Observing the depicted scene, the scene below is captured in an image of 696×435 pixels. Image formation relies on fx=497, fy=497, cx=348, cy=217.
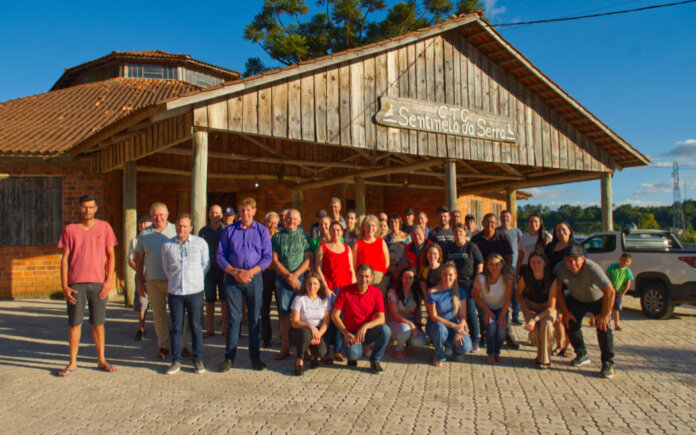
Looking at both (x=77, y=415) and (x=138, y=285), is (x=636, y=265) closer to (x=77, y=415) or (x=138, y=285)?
(x=138, y=285)

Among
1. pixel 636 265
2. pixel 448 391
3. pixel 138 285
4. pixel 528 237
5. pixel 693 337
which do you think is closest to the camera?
pixel 448 391

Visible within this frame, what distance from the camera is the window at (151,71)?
19.0m

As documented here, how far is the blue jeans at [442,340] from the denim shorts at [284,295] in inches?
63.6

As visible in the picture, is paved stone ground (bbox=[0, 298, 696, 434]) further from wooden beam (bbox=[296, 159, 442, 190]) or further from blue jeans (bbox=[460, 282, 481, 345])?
wooden beam (bbox=[296, 159, 442, 190])

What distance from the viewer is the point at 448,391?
456cm

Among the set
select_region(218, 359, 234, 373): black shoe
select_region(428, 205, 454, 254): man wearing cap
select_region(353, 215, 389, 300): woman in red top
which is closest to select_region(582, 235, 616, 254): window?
select_region(428, 205, 454, 254): man wearing cap

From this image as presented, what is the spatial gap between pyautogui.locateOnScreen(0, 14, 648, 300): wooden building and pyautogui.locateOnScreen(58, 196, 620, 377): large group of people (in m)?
1.93

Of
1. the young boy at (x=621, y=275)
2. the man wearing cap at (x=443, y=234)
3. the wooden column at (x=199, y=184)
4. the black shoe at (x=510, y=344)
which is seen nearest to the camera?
the black shoe at (x=510, y=344)

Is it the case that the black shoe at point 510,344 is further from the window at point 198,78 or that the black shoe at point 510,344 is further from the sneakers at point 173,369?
the window at point 198,78

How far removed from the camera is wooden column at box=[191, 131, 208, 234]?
7.15 m

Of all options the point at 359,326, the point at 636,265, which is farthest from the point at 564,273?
the point at 636,265

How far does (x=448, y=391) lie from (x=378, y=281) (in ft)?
5.47

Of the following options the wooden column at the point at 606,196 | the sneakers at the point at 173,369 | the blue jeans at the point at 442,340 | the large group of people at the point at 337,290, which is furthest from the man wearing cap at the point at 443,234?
the wooden column at the point at 606,196

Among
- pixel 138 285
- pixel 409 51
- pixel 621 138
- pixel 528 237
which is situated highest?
pixel 409 51
